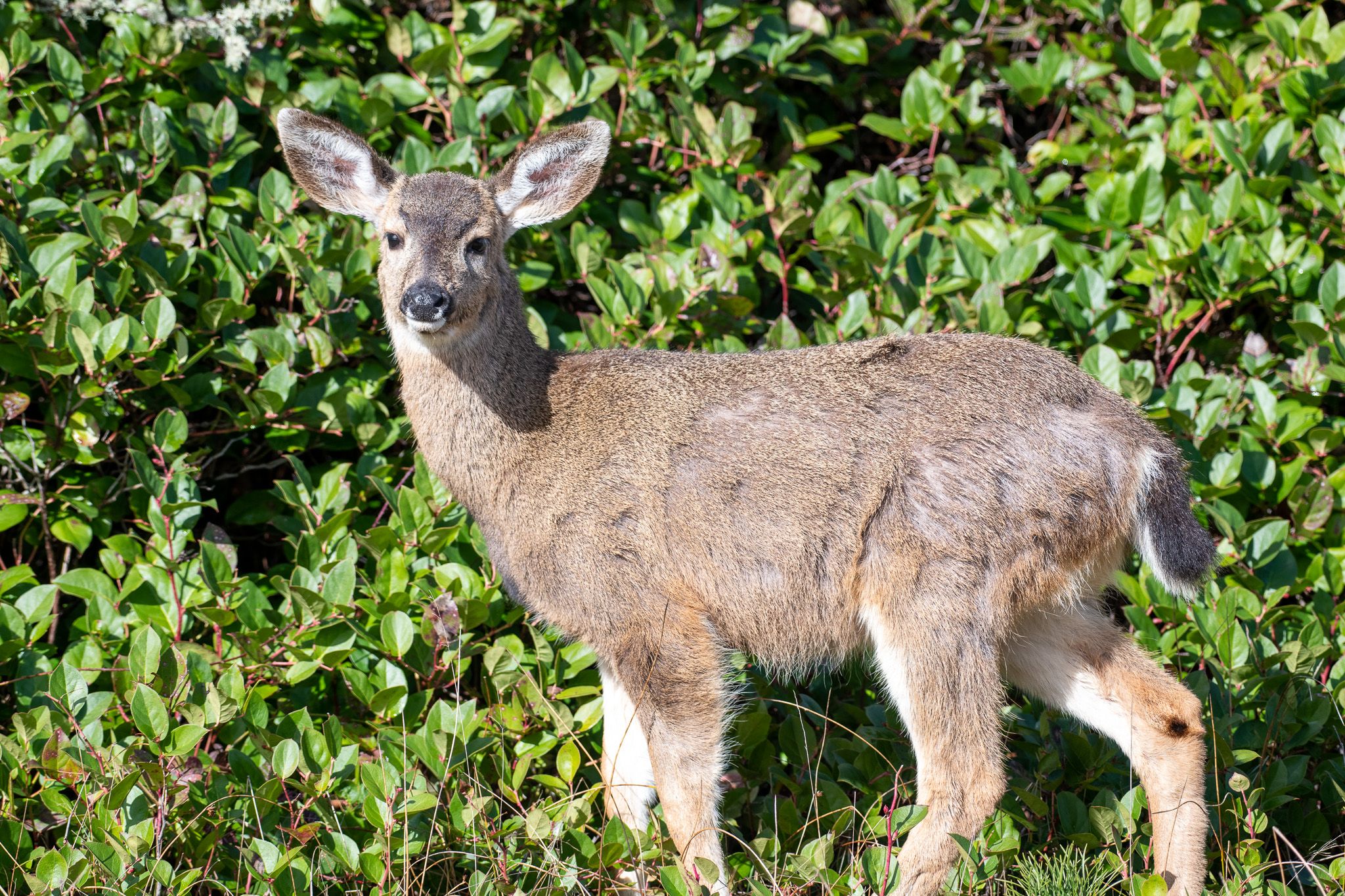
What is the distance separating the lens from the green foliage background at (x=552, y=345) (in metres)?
4.72

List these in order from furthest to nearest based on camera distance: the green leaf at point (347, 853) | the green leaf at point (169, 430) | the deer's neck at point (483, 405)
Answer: the green leaf at point (169, 430), the deer's neck at point (483, 405), the green leaf at point (347, 853)

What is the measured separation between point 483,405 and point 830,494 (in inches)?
53.3

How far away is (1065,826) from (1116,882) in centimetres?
35

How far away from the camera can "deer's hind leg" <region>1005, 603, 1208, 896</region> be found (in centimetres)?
482

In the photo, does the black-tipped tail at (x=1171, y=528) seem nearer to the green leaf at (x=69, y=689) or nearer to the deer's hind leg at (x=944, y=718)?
the deer's hind leg at (x=944, y=718)

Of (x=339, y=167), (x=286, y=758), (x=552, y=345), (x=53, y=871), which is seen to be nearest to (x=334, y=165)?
(x=339, y=167)

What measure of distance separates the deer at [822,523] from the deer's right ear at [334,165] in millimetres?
291

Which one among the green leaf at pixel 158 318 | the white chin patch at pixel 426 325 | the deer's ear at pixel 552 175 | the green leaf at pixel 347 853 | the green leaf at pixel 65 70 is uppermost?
the green leaf at pixel 65 70

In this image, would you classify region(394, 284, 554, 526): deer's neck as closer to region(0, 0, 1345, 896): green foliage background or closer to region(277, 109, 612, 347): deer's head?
region(277, 109, 612, 347): deer's head

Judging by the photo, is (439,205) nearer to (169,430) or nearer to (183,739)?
(169,430)

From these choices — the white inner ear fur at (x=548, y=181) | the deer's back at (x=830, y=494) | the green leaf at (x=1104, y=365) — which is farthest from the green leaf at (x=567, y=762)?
the green leaf at (x=1104, y=365)

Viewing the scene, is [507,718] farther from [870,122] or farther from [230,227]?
[870,122]

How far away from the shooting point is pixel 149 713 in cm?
444

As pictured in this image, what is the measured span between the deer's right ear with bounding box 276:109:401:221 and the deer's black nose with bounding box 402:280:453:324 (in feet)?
2.91
